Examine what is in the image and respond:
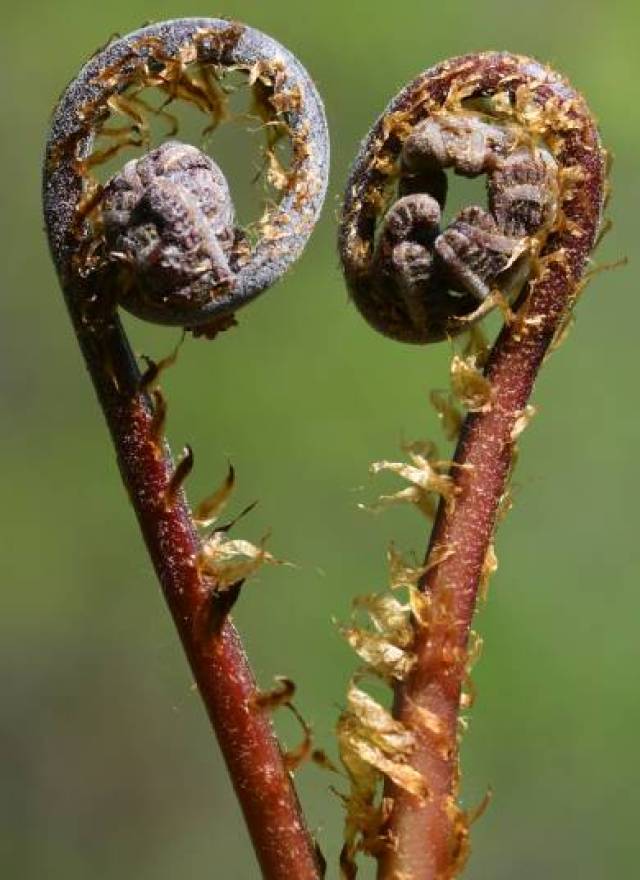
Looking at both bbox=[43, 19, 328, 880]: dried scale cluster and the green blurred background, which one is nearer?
bbox=[43, 19, 328, 880]: dried scale cluster

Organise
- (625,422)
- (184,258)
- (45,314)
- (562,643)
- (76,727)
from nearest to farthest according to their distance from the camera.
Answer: (184,258)
(562,643)
(625,422)
(76,727)
(45,314)

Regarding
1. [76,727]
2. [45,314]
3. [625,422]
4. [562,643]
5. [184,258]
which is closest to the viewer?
[184,258]

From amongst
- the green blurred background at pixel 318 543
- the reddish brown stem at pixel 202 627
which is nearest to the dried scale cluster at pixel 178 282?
the reddish brown stem at pixel 202 627

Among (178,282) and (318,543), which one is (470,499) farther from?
(318,543)

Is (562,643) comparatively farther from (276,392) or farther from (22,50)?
(22,50)

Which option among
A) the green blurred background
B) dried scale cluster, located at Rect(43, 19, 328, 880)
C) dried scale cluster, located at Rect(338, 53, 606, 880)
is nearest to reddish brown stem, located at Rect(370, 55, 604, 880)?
dried scale cluster, located at Rect(338, 53, 606, 880)

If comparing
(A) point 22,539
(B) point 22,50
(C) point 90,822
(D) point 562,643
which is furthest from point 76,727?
(B) point 22,50

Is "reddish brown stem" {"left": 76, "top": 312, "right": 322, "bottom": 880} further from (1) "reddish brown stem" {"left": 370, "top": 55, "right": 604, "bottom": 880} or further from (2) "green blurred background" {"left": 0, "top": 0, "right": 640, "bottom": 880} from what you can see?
(2) "green blurred background" {"left": 0, "top": 0, "right": 640, "bottom": 880}
